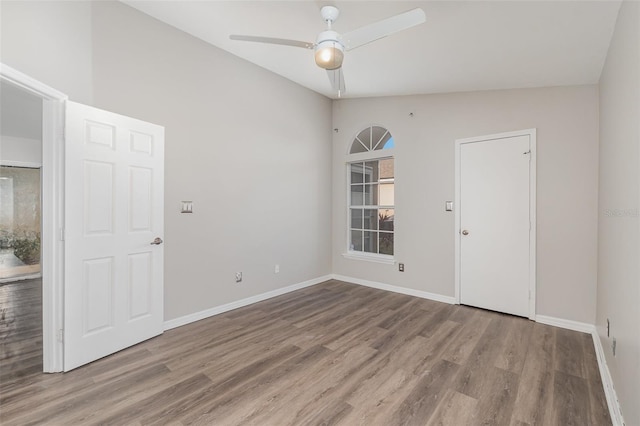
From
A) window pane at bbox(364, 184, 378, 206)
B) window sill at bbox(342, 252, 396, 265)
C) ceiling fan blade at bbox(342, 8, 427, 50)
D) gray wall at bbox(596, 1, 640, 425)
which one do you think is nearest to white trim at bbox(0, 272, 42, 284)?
window sill at bbox(342, 252, 396, 265)

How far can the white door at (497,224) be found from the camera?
3.38 metres

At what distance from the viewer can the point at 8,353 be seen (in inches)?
96.8

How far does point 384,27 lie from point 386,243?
3.31 m

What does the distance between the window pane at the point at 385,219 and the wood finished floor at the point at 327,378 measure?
5.56 feet

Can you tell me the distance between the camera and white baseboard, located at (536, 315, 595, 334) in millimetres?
3035

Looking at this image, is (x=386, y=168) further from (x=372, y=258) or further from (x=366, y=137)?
(x=372, y=258)

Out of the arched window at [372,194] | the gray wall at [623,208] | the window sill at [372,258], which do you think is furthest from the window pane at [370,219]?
the gray wall at [623,208]

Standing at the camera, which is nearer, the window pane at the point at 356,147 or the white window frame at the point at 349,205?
the white window frame at the point at 349,205

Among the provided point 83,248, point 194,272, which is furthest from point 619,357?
point 83,248

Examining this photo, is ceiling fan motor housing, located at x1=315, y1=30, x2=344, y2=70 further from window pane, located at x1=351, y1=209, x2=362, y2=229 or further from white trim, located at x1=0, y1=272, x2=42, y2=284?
white trim, located at x1=0, y1=272, x2=42, y2=284

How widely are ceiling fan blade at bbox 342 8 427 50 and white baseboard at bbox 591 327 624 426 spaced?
8.70 ft

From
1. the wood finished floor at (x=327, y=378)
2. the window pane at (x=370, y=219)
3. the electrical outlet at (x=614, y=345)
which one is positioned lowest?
the wood finished floor at (x=327, y=378)

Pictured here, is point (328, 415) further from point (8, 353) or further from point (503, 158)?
point (503, 158)

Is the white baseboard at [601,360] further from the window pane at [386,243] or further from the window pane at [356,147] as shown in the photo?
the window pane at [356,147]
